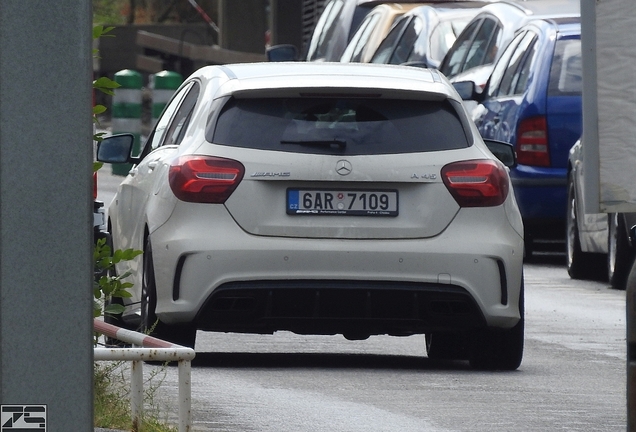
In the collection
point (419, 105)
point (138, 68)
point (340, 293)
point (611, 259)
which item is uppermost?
point (419, 105)

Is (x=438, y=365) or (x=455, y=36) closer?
(x=438, y=365)

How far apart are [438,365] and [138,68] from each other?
1085 inches

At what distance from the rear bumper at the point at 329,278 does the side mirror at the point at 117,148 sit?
1.24 m

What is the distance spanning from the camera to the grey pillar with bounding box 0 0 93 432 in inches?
167

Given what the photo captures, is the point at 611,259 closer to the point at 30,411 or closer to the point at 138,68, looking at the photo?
the point at 30,411

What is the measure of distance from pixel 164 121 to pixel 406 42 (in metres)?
8.34

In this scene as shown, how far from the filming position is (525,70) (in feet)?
47.5

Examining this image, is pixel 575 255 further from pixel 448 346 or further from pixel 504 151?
pixel 448 346

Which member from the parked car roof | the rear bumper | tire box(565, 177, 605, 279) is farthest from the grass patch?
the parked car roof

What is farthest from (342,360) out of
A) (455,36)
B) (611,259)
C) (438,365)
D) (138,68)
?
(138,68)

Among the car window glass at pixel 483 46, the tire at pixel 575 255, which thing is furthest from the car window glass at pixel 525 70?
the car window glass at pixel 483 46

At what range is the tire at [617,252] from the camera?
41.8ft

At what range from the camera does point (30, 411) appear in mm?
4328

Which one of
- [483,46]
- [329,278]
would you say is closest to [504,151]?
[329,278]
